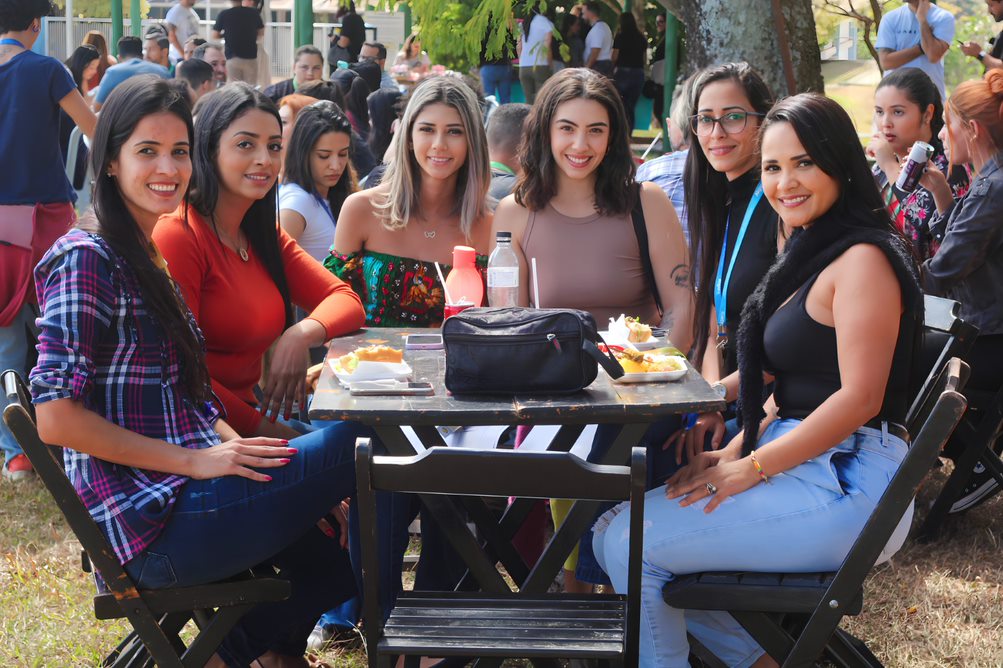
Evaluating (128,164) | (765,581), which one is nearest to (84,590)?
(128,164)

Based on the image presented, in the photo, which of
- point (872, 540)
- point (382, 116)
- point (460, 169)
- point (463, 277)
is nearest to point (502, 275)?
point (463, 277)

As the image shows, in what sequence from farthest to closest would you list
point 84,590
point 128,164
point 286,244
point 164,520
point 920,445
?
point 84,590
point 286,244
point 128,164
point 164,520
point 920,445

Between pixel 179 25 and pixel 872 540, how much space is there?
15.1 m

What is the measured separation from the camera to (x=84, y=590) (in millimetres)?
3891

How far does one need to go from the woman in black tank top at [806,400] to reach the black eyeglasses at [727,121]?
2.44ft

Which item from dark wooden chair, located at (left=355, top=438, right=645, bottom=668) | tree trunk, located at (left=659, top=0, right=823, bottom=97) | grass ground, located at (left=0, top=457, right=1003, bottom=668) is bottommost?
grass ground, located at (left=0, top=457, right=1003, bottom=668)

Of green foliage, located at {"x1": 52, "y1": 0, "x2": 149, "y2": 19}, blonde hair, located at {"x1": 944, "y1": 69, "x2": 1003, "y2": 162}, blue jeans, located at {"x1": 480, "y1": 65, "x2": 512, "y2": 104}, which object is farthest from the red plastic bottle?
green foliage, located at {"x1": 52, "y1": 0, "x2": 149, "y2": 19}

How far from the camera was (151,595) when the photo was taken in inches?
99.3

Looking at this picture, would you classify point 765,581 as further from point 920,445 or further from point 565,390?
point 565,390

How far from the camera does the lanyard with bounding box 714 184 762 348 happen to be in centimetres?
355

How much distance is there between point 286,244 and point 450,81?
40.2 inches

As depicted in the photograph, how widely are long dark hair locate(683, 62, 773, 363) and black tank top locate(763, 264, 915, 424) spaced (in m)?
0.85

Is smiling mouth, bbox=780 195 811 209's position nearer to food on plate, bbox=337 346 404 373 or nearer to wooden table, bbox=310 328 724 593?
wooden table, bbox=310 328 724 593

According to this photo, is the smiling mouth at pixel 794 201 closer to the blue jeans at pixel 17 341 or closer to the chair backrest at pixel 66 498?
the chair backrest at pixel 66 498
